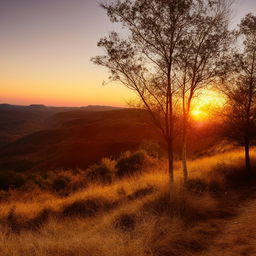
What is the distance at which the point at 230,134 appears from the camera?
13.0 meters

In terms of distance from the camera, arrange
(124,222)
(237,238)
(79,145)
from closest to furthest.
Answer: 1. (237,238)
2. (124,222)
3. (79,145)

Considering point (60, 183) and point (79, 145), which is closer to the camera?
point (60, 183)

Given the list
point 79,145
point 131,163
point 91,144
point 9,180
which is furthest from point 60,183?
point 79,145

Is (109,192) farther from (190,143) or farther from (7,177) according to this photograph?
(190,143)

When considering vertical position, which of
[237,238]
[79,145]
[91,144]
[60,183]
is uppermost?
[237,238]

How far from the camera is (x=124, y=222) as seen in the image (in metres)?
7.46

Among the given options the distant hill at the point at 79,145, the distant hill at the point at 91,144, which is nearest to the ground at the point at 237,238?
the distant hill at the point at 91,144

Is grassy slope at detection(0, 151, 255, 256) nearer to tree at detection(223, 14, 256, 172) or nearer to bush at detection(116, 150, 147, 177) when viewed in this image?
tree at detection(223, 14, 256, 172)

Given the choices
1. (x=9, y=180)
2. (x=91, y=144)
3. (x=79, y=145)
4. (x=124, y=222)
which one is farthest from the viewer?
(x=79, y=145)

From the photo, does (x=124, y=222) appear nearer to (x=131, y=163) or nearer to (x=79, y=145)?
(x=131, y=163)

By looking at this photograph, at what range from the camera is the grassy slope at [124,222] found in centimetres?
539

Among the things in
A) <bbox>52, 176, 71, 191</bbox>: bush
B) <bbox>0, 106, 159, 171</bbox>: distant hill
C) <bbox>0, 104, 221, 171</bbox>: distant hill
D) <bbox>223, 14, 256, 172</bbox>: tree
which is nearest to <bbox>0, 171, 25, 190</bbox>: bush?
<bbox>52, 176, 71, 191</bbox>: bush

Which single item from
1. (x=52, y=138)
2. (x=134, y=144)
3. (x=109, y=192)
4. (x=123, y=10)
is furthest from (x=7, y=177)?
(x=52, y=138)

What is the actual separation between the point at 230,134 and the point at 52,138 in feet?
189
